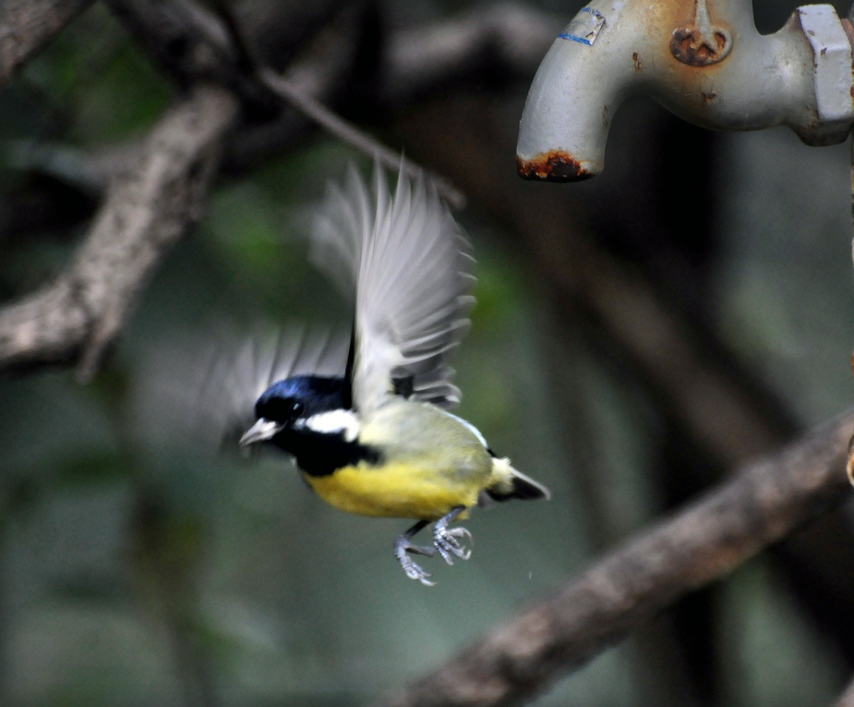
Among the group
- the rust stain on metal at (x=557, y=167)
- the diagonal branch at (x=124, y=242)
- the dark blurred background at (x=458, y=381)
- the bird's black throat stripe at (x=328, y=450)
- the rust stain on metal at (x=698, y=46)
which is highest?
the rust stain on metal at (x=698, y=46)

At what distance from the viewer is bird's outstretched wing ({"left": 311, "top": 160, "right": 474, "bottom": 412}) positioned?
1.11 metres

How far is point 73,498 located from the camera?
79.5 inches

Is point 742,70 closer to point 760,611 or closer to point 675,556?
point 675,556

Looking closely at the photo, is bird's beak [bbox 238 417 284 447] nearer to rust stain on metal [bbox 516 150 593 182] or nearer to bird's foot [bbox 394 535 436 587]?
bird's foot [bbox 394 535 436 587]

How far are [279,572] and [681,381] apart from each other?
1.09 meters

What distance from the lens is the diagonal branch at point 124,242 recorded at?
1310 millimetres

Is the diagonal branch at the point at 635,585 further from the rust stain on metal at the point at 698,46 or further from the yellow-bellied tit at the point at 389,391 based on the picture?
the rust stain on metal at the point at 698,46

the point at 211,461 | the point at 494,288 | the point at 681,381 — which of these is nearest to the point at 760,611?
the point at 681,381

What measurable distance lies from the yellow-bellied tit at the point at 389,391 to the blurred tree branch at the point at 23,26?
0.43m

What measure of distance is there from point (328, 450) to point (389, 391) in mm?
99

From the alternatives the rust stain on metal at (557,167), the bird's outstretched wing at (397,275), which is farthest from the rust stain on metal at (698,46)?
the bird's outstretched wing at (397,275)

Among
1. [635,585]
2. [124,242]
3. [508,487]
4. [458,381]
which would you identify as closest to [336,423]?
[508,487]

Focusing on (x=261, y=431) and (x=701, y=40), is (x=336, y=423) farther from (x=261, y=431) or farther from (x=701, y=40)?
(x=701, y=40)

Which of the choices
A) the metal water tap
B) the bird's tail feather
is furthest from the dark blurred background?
the metal water tap
